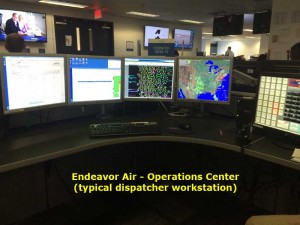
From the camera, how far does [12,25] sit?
548cm

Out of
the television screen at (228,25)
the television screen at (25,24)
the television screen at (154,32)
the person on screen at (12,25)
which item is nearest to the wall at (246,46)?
the television screen at (154,32)

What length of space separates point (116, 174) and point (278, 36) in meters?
3.19

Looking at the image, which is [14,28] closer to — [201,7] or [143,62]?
[201,7]

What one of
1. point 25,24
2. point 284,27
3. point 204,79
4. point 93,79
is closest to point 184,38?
point 25,24

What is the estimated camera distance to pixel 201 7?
20.7 ft

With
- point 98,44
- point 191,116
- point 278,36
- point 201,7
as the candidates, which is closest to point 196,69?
point 191,116

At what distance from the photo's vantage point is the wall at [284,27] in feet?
11.9

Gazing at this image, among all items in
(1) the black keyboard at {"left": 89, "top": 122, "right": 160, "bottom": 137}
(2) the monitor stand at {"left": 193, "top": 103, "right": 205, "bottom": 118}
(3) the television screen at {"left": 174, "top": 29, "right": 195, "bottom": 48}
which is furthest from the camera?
(3) the television screen at {"left": 174, "top": 29, "right": 195, "bottom": 48}

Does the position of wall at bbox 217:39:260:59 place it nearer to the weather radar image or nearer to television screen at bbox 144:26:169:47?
television screen at bbox 144:26:169:47

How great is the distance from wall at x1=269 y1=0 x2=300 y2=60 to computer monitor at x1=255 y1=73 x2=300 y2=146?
8.81ft

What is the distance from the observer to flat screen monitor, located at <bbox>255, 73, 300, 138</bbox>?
1.37 meters

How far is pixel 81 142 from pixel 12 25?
5148mm

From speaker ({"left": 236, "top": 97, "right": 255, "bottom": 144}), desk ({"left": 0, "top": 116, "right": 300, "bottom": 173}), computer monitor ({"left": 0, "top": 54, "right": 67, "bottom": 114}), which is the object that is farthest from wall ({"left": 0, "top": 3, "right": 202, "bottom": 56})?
speaker ({"left": 236, "top": 97, "right": 255, "bottom": 144})

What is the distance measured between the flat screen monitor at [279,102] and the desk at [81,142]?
0.12 metres
